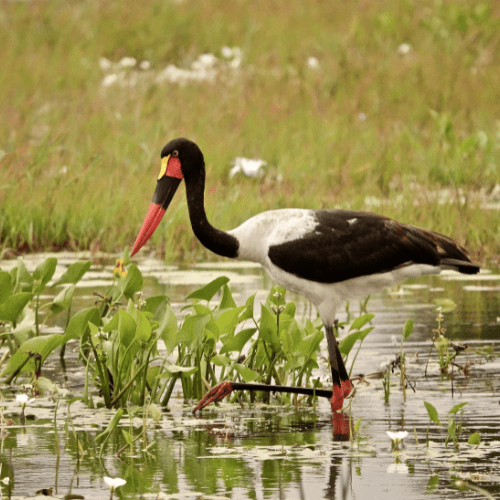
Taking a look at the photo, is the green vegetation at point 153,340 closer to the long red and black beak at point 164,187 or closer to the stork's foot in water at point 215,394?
the stork's foot in water at point 215,394

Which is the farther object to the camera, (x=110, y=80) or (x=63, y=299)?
(x=110, y=80)

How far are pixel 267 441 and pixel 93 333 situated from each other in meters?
1.04

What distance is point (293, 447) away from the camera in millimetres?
4684

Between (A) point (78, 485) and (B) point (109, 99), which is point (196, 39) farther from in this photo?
(A) point (78, 485)

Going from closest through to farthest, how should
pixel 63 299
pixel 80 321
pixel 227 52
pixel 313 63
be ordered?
pixel 80 321
pixel 63 299
pixel 313 63
pixel 227 52

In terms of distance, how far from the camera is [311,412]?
18.1 ft

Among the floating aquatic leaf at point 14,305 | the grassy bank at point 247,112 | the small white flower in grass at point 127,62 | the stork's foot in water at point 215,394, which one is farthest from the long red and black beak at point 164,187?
the small white flower in grass at point 127,62

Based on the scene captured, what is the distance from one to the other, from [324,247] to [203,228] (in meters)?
0.60

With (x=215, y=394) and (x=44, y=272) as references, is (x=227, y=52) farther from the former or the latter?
(x=215, y=394)

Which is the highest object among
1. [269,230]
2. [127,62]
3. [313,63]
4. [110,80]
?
[127,62]

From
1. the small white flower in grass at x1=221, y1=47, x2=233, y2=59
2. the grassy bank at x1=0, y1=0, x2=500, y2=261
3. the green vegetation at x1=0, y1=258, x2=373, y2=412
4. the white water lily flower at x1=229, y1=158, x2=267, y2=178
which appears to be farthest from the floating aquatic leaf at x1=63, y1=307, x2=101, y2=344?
the small white flower in grass at x1=221, y1=47, x2=233, y2=59

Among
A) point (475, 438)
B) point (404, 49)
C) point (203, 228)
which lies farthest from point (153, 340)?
→ point (404, 49)

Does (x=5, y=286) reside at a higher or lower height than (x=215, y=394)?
higher

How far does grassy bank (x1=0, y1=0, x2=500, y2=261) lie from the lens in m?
9.84
